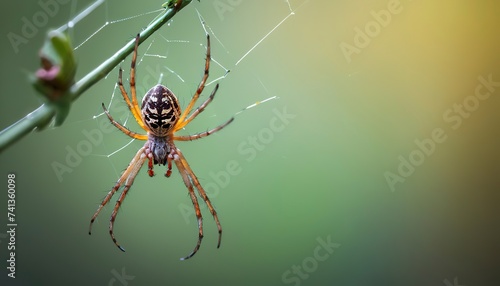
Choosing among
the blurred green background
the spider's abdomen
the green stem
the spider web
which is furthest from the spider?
the blurred green background

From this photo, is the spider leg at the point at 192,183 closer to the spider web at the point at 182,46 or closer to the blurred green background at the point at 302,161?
the spider web at the point at 182,46

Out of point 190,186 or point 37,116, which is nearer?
point 37,116

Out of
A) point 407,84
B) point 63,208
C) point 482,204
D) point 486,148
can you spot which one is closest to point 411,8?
point 407,84

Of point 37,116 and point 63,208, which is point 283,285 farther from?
point 37,116

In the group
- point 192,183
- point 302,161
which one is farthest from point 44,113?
point 302,161

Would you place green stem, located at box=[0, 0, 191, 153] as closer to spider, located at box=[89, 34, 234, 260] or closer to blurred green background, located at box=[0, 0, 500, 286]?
→ spider, located at box=[89, 34, 234, 260]

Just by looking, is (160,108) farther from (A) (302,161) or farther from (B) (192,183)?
(A) (302,161)

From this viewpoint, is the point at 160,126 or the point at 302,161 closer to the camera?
the point at 160,126
